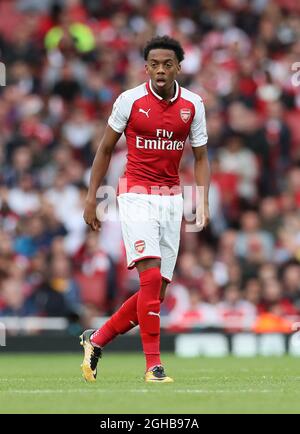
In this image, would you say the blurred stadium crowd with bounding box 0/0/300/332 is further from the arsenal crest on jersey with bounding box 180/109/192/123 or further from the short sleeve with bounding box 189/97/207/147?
the arsenal crest on jersey with bounding box 180/109/192/123

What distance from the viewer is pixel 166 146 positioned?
9.17 m

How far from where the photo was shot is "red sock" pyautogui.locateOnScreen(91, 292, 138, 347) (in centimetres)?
923

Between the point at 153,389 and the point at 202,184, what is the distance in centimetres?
166

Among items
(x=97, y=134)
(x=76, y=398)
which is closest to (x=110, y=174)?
(x=97, y=134)

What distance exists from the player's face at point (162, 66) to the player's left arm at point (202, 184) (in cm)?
61

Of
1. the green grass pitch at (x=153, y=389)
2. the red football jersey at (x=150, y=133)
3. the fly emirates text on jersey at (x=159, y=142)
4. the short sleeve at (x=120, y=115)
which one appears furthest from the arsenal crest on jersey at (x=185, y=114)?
the green grass pitch at (x=153, y=389)

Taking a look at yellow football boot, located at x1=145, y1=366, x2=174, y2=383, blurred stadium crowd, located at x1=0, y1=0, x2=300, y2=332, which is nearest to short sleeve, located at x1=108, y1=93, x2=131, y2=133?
yellow football boot, located at x1=145, y1=366, x2=174, y2=383

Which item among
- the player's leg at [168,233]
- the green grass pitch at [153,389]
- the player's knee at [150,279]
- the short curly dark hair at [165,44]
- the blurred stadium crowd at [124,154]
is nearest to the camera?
the green grass pitch at [153,389]

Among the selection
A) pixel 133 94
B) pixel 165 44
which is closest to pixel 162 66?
pixel 165 44

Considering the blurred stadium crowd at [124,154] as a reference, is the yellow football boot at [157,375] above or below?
below

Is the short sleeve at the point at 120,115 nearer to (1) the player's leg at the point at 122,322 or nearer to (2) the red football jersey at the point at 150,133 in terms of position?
(2) the red football jersey at the point at 150,133

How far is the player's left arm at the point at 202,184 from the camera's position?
9.27 meters

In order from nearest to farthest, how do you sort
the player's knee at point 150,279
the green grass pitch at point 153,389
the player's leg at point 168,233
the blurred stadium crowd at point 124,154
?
the green grass pitch at point 153,389 → the player's knee at point 150,279 → the player's leg at point 168,233 → the blurred stadium crowd at point 124,154

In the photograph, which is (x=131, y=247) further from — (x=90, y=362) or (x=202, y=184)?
(x=90, y=362)
